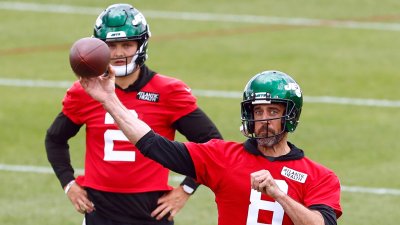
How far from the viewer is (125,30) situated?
9.04 metres

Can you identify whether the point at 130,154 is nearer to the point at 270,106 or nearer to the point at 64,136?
the point at 64,136

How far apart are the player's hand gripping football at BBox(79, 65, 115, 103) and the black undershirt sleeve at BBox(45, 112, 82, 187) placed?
77.3 inches

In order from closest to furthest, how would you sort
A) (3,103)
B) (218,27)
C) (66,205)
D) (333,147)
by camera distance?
(66,205) < (333,147) < (3,103) < (218,27)

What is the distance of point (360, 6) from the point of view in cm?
2095

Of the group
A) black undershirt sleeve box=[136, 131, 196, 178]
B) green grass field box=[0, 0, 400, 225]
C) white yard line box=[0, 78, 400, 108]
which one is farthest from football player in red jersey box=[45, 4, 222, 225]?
white yard line box=[0, 78, 400, 108]

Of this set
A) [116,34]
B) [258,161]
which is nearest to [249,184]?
[258,161]

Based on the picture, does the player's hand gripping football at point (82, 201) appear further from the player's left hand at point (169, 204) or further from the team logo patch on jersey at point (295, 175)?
the team logo patch on jersey at point (295, 175)

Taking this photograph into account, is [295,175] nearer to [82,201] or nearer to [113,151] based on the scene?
[113,151]

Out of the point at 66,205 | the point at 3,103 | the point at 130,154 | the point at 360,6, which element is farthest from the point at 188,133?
the point at 360,6

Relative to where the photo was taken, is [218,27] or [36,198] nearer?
[36,198]

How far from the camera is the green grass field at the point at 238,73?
44.6 ft

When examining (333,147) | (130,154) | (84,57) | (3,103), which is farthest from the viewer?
(3,103)

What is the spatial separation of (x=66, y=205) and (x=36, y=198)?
1.37ft

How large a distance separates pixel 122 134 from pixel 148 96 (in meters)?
0.37
